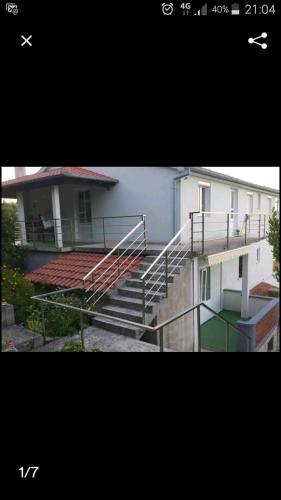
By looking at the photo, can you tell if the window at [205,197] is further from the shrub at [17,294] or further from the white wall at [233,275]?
the shrub at [17,294]

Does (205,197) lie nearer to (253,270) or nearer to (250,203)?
(253,270)

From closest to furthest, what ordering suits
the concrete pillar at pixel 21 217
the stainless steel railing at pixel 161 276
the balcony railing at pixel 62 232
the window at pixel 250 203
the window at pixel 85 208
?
the stainless steel railing at pixel 161 276
the concrete pillar at pixel 21 217
the balcony railing at pixel 62 232
the window at pixel 85 208
the window at pixel 250 203

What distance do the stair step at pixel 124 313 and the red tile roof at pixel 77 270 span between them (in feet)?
1.66

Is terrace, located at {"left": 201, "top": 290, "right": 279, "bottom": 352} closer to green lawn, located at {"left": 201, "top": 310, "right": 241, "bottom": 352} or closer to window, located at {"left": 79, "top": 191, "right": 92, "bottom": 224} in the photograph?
green lawn, located at {"left": 201, "top": 310, "right": 241, "bottom": 352}

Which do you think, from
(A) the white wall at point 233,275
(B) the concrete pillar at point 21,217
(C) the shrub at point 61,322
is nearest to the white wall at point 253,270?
(A) the white wall at point 233,275

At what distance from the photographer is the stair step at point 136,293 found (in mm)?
5211

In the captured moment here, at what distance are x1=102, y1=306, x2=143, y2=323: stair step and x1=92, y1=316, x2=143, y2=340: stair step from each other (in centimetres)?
27

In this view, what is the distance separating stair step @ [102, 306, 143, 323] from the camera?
16.1ft

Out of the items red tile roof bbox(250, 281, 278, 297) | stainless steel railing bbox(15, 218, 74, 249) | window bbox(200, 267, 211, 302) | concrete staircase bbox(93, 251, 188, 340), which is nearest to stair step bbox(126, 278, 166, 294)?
concrete staircase bbox(93, 251, 188, 340)
